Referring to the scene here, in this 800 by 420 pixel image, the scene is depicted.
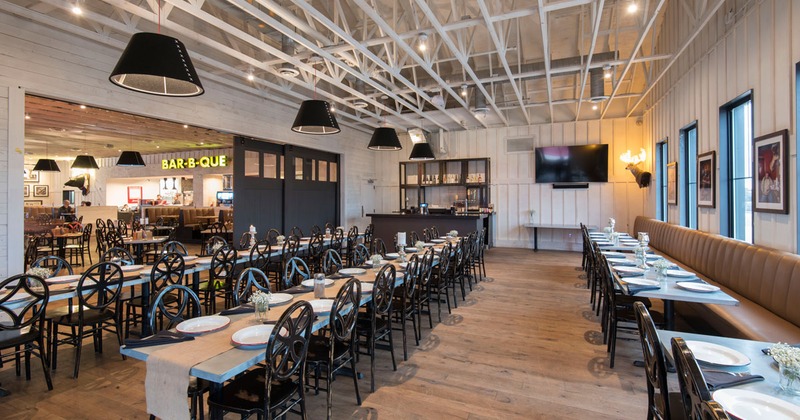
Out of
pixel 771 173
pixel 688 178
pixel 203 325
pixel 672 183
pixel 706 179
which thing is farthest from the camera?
pixel 672 183

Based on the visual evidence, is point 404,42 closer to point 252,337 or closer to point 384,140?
point 384,140

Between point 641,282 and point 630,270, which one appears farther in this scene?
point 630,270

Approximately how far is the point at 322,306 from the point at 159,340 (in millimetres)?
1022

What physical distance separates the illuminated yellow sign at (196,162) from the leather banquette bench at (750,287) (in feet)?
43.1

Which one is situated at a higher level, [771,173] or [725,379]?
[771,173]

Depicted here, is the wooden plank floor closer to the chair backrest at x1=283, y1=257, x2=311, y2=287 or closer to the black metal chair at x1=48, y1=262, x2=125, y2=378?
the black metal chair at x1=48, y1=262, x2=125, y2=378

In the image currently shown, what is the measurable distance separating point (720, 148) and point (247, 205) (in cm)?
858

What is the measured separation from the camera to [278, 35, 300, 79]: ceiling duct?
6.14m

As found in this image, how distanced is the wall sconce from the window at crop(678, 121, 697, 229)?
2.10m

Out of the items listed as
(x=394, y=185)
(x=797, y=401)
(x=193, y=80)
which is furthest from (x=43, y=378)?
(x=394, y=185)

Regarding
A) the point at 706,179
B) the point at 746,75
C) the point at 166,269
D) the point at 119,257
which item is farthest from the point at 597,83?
the point at 119,257

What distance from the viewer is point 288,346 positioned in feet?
6.83

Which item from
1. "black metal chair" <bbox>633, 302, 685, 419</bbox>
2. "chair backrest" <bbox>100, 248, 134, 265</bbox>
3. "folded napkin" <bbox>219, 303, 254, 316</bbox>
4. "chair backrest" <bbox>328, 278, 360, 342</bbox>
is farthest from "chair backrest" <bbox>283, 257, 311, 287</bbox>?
"black metal chair" <bbox>633, 302, 685, 419</bbox>

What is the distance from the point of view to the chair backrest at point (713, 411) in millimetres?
1138
